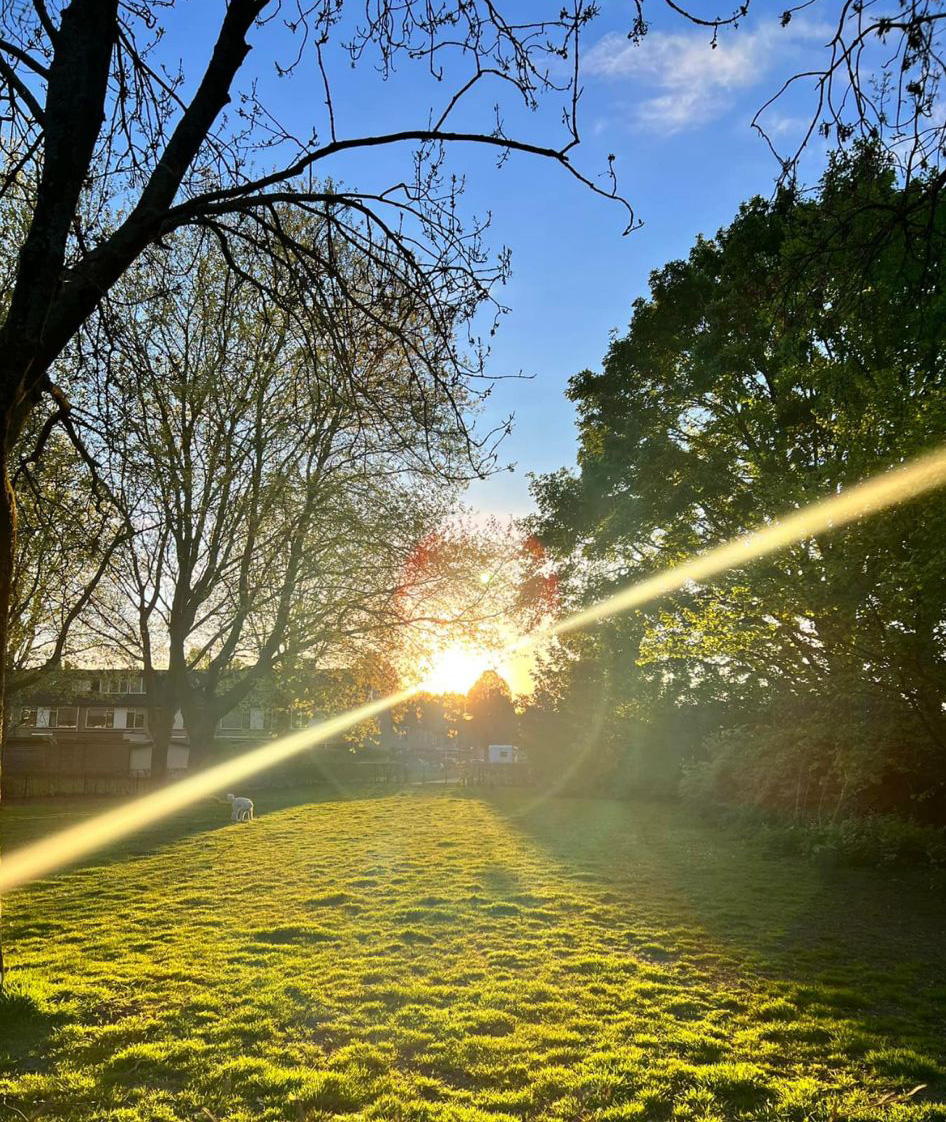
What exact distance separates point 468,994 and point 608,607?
16.2m

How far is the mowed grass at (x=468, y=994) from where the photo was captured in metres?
4.50

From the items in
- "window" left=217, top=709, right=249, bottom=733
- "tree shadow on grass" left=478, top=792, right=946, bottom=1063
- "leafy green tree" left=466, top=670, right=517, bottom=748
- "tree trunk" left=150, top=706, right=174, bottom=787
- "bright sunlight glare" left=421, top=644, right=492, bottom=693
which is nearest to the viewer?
"tree shadow on grass" left=478, top=792, right=946, bottom=1063

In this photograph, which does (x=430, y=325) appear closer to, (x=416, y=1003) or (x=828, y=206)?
(x=828, y=206)

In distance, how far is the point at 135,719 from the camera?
5694 cm

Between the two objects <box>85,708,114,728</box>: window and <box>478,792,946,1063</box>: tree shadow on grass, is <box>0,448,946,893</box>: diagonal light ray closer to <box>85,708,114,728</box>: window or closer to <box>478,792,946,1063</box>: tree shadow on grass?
<box>478,792,946,1063</box>: tree shadow on grass

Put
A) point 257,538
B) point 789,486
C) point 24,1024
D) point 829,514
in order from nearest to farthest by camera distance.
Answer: point 24,1024, point 829,514, point 789,486, point 257,538

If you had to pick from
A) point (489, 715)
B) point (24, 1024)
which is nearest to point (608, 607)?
point (24, 1024)

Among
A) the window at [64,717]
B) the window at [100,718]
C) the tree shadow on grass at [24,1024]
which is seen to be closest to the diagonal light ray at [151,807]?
the tree shadow on grass at [24,1024]

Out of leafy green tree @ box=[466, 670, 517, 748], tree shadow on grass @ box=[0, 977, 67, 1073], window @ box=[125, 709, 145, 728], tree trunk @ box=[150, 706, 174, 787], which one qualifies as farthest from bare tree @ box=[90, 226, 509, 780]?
leafy green tree @ box=[466, 670, 517, 748]

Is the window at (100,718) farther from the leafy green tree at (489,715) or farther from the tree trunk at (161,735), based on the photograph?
the tree trunk at (161,735)

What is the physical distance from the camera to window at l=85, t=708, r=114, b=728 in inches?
2200

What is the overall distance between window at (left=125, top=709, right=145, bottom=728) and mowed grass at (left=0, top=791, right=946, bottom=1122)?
46860mm

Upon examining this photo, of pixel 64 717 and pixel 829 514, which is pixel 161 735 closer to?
pixel 829 514

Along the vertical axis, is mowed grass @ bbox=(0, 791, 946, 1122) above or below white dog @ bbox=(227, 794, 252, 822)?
above
